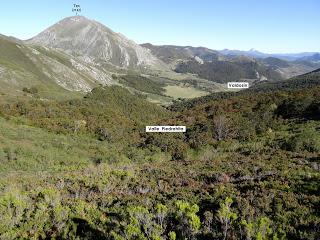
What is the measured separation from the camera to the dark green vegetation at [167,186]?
1352cm

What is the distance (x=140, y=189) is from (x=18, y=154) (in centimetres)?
2459

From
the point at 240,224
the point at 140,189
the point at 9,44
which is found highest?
the point at 9,44

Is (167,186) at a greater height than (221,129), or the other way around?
(167,186)

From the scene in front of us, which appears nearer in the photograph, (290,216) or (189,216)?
(189,216)

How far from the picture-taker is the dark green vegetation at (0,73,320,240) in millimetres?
13523

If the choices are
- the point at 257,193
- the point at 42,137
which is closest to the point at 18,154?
the point at 42,137

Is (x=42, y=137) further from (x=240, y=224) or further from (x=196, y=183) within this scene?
(x=240, y=224)

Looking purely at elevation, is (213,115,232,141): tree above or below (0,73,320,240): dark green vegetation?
below

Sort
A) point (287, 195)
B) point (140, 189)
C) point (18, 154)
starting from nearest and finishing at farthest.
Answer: point (287, 195) < point (140, 189) < point (18, 154)

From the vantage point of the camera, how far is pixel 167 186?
69.4 feet

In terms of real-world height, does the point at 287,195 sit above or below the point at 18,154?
above

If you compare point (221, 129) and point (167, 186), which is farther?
point (221, 129)

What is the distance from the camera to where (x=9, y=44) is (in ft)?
545

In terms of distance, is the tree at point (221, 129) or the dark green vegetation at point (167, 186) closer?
the dark green vegetation at point (167, 186)
